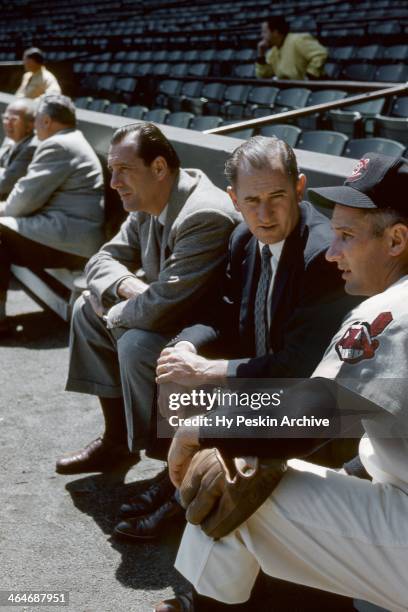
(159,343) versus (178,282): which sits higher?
(178,282)

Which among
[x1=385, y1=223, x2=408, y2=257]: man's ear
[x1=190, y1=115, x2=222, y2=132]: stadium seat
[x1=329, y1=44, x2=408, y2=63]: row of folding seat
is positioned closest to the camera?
[x1=385, y1=223, x2=408, y2=257]: man's ear

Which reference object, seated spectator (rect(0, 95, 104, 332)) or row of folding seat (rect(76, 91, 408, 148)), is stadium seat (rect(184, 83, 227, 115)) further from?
seated spectator (rect(0, 95, 104, 332))

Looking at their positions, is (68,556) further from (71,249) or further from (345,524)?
(71,249)

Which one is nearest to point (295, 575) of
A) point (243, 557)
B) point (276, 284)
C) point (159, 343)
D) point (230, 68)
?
point (243, 557)

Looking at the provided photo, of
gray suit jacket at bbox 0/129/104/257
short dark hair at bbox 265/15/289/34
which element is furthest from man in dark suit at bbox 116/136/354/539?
short dark hair at bbox 265/15/289/34

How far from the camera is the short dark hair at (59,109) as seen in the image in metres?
4.64

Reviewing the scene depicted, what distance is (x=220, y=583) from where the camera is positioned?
172 centimetres

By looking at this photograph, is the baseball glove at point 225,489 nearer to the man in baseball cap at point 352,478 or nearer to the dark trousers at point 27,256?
the man in baseball cap at point 352,478

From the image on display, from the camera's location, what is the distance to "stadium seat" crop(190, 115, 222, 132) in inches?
263

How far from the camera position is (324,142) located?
17.5 feet

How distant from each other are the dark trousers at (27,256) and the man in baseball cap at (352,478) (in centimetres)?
308

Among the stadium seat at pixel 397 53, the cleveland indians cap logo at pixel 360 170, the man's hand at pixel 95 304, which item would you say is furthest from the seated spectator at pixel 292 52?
the cleveland indians cap logo at pixel 360 170

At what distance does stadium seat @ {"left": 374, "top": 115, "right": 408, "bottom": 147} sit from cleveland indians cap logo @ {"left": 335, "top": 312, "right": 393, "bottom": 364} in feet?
14.5

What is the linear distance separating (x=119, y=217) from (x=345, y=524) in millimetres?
3293
